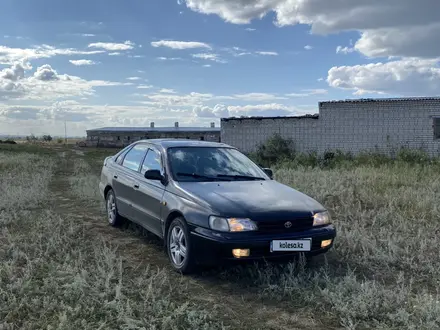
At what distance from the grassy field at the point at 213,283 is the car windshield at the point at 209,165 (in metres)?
1.12

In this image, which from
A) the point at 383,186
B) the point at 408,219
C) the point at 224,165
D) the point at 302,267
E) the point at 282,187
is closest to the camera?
the point at 302,267

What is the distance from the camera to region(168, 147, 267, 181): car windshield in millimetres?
5250

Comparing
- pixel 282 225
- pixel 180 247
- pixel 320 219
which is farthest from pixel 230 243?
pixel 320 219

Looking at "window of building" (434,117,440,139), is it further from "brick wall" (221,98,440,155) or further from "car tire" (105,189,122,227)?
"car tire" (105,189,122,227)

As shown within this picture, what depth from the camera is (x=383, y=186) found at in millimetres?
9781

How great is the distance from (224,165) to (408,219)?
3.48m

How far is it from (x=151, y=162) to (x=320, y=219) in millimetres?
2429

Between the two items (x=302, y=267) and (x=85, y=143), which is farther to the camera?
(x=85, y=143)

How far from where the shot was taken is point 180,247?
465 centimetres

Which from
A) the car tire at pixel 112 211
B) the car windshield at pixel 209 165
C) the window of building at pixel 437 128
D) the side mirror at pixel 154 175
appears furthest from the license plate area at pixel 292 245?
the window of building at pixel 437 128

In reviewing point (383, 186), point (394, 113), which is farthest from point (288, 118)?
point (383, 186)

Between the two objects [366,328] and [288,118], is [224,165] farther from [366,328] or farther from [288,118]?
[288,118]

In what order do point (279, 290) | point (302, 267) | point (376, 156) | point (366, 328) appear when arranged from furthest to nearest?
point (376, 156) < point (302, 267) < point (279, 290) < point (366, 328)

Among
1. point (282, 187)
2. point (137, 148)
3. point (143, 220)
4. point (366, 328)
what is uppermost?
point (137, 148)
